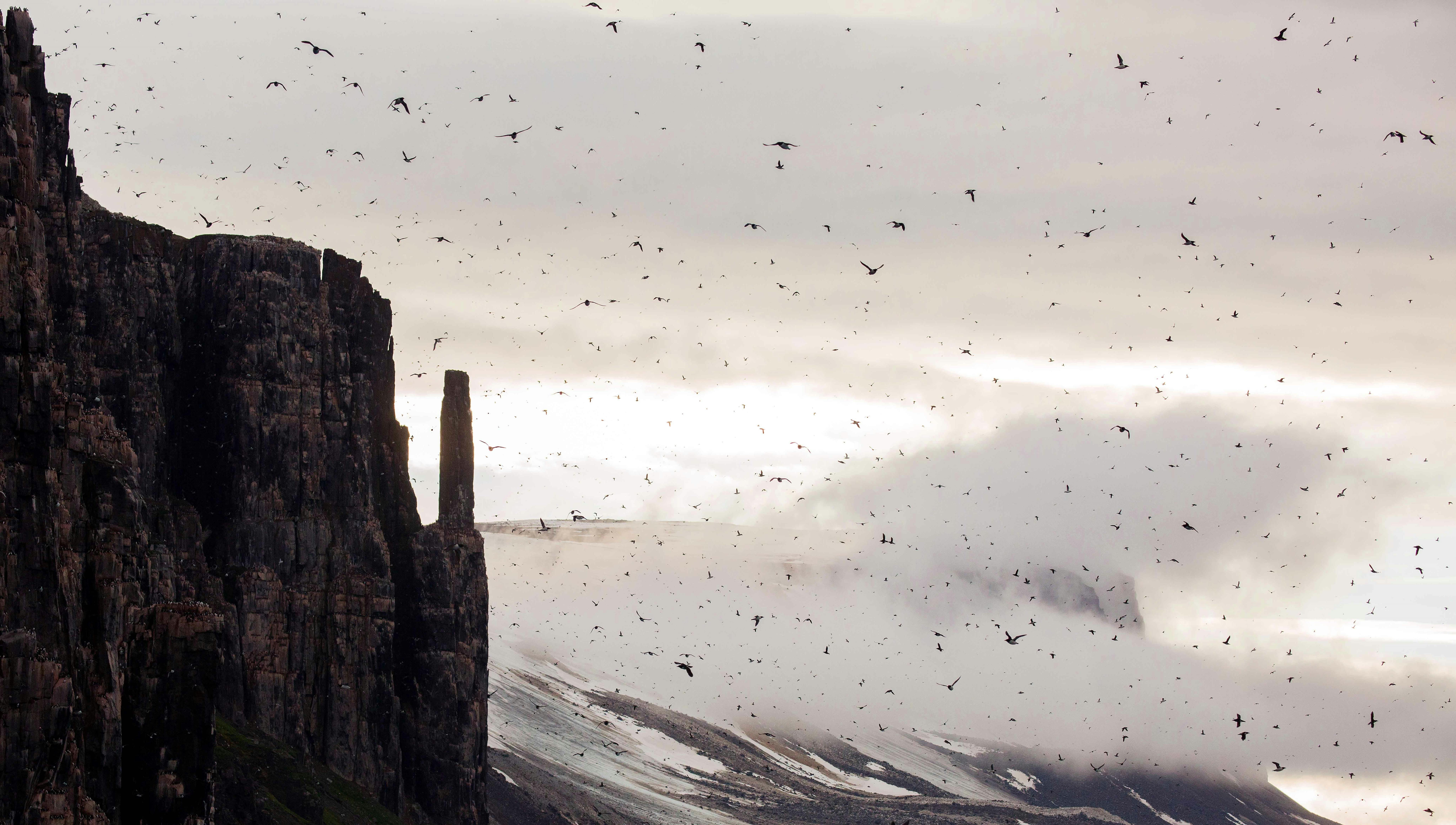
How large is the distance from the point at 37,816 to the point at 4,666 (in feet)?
17.2

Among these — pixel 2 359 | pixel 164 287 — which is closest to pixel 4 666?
pixel 2 359

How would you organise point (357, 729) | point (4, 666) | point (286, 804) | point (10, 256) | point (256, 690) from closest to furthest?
point (4, 666) < point (10, 256) < point (286, 804) < point (256, 690) < point (357, 729)

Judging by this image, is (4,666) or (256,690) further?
(256,690)

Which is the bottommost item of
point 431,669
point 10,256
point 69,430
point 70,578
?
point 431,669

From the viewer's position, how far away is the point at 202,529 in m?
106

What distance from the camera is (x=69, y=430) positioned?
194ft

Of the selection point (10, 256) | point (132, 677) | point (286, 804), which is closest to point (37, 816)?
point (132, 677)

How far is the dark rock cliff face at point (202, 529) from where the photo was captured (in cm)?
5312

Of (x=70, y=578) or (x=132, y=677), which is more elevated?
(x=70, y=578)

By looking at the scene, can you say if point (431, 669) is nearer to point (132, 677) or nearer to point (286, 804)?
→ point (286, 804)

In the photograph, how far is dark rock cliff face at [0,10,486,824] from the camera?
53.1 metres

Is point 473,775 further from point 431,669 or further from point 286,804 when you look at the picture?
point 286,804

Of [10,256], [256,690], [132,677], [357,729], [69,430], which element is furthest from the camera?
[357,729]

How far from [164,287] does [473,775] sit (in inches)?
1910
